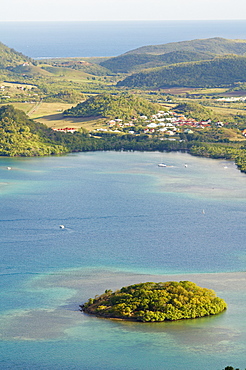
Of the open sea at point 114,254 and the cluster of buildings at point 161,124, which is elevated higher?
the cluster of buildings at point 161,124

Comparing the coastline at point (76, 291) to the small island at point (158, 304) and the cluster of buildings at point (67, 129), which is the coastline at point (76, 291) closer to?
the small island at point (158, 304)

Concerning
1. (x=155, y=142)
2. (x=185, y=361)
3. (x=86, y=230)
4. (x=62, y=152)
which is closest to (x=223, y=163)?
(x=155, y=142)

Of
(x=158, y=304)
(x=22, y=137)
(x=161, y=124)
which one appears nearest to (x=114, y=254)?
(x=158, y=304)

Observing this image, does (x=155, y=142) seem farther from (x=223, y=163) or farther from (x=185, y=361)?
(x=185, y=361)

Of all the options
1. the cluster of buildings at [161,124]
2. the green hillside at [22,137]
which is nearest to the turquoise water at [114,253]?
the green hillside at [22,137]

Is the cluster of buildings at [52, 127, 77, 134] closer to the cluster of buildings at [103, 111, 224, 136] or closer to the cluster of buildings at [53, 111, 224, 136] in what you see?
the cluster of buildings at [53, 111, 224, 136]

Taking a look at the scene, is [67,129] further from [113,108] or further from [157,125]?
[157,125]
